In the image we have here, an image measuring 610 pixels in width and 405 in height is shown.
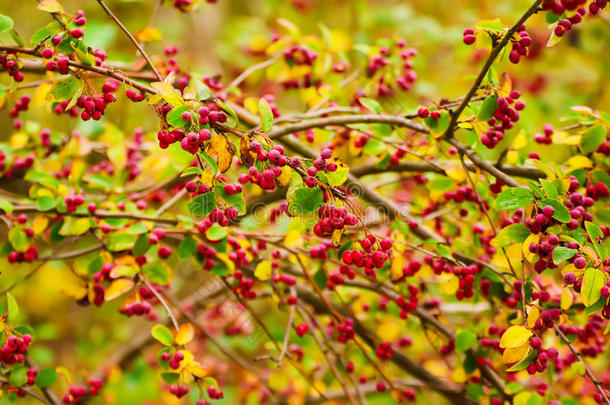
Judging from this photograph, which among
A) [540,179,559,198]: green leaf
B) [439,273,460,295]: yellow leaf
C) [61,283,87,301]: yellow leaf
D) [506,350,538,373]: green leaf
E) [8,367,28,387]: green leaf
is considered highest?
[540,179,559,198]: green leaf

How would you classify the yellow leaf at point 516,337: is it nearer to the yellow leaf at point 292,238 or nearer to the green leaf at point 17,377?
the yellow leaf at point 292,238

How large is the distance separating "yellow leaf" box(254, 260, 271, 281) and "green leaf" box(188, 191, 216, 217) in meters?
0.53

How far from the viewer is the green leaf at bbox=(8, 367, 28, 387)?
154cm

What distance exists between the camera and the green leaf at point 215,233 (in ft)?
5.04

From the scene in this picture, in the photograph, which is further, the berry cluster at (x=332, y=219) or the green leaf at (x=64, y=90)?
the green leaf at (x=64, y=90)

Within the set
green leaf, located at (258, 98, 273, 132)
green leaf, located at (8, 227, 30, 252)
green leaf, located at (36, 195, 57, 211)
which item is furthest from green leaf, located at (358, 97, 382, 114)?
green leaf, located at (8, 227, 30, 252)

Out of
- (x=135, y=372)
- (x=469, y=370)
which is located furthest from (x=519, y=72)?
(x=135, y=372)

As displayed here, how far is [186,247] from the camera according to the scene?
167cm

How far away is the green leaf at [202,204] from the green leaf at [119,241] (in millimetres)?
577

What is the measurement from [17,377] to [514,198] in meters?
1.40

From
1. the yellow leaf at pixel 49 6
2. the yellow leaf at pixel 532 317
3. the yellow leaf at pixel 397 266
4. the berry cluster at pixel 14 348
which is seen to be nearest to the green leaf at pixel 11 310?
the berry cluster at pixel 14 348

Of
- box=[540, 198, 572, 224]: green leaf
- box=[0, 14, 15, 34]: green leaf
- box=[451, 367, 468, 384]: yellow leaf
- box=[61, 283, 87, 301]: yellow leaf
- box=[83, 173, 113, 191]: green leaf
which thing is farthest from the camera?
box=[83, 173, 113, 191]: green leaf

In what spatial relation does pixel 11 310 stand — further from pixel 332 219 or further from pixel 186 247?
pixel 332 219

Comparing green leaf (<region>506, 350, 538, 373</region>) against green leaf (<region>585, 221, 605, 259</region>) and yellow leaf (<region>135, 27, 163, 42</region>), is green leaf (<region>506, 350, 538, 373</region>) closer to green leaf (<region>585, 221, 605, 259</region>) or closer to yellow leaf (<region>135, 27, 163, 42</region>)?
green leaf (<region>585, 221, 605, 259</region>)
